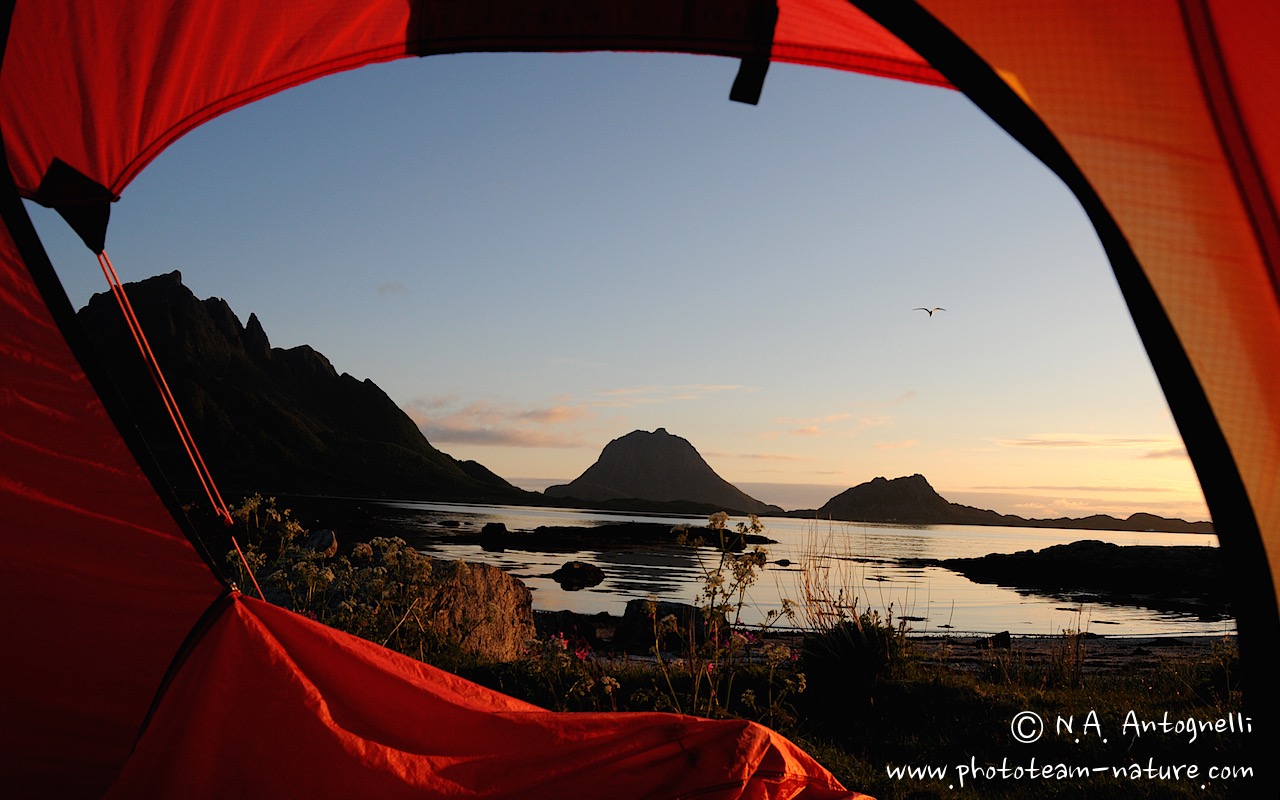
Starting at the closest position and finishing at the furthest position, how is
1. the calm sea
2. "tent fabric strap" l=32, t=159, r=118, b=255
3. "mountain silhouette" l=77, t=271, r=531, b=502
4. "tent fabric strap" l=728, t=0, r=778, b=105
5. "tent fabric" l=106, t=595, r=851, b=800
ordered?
"tent fabric strap" l=728, t=0, r=778, b=105 < "tent fabric" l=106, t=595, r=851, b=800 < "tent fabric strap" l=32, t=159, r=118, b=255 < the calm sea < "mountain silhouette" l=77, t=271, r=531, b=502

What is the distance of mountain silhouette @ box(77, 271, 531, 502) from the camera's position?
94.3 m

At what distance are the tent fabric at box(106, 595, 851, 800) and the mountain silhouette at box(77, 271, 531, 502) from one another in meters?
85.7

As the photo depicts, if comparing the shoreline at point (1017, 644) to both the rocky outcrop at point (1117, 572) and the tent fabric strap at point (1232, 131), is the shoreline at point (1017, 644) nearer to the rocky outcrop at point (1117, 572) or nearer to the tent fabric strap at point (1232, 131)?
the tent fabric strap at point (1232, 131)

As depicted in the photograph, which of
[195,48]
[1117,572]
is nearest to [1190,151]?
[195,48]

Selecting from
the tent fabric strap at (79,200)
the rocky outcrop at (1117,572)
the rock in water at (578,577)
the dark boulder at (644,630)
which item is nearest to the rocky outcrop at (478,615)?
the dark boulder at (644,630)

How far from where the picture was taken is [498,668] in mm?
5566

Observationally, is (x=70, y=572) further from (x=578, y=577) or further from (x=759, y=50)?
(x=578, y=577)

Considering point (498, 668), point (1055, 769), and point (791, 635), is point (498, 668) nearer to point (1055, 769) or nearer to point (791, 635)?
point (1055, 769)

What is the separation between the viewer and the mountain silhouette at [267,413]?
94.3 m

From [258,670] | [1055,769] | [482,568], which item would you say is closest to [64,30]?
[258,670]

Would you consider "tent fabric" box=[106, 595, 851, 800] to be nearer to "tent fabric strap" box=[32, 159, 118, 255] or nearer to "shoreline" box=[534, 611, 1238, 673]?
"tent fabric strap" box=[32, 159, 118, 255]

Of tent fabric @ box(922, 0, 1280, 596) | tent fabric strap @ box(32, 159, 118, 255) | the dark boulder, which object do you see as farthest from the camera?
the dark boulder

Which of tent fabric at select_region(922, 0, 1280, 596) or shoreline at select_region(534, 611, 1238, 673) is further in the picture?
shoreline at select_region(534, 611, 1238, 673)

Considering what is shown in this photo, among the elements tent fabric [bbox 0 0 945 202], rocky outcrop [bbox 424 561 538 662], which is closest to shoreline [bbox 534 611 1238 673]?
rocky outcrop [bbox 424 561 538 662]
